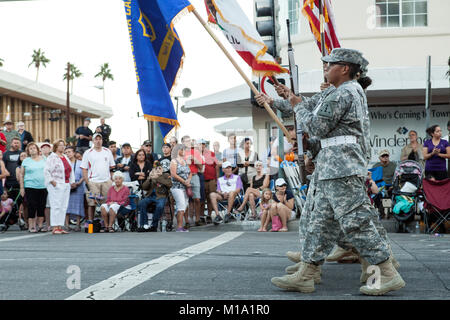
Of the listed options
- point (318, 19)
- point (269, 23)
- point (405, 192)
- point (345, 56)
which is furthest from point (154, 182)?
point (345, 56)

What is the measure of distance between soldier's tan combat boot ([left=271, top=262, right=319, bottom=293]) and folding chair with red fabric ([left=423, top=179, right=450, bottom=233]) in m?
8.40

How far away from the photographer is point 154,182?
15344 millimetres

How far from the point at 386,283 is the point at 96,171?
1115 centimetres

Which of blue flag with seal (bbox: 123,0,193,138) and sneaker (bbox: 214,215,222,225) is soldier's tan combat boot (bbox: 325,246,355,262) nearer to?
blue flag with seal (bbox: 123,0,193,138)

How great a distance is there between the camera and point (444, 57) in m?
20.8

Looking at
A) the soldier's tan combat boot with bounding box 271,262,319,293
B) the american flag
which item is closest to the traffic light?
the american flag

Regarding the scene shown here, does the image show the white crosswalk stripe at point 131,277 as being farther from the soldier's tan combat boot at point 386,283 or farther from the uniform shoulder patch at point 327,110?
the uniform shoulder patch at point 327,110

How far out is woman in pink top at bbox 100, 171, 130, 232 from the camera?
1538 cm

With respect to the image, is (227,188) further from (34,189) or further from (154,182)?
(34,189)

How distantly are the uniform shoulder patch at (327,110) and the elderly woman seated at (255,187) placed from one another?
10066 mm

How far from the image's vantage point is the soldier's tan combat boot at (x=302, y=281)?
19.2 ft

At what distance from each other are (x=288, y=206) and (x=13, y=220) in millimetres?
6279

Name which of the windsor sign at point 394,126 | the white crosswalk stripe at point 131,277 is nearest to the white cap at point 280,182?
the white crosswalk stripe at point 131,277
